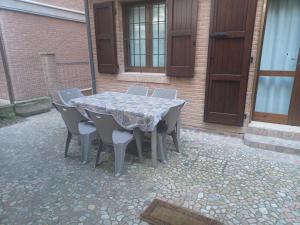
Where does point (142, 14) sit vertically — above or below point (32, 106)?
above

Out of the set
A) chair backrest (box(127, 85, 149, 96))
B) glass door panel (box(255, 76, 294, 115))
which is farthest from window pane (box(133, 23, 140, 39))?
glass door panel (box(255, 76, 294, 115))

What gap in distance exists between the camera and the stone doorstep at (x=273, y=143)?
293 cm

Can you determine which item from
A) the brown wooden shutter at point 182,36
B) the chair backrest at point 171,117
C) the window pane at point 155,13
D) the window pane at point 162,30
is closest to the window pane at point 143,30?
the window pane at point 155,13

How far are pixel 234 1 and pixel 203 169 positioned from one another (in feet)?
7.81

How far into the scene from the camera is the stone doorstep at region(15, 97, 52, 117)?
4766 mm

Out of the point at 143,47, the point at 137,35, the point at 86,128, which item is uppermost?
the point at 137,35

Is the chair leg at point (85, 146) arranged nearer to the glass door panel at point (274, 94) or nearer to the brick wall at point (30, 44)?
the glass door panel at point (274, 94)

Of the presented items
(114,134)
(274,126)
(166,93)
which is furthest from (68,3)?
(274,126)

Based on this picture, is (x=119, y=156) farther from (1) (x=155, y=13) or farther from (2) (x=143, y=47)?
(1) (x=155, y=13)

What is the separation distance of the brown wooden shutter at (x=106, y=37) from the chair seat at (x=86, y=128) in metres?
1.75

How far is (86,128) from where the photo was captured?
9.12 feet

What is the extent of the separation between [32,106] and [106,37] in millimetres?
2450

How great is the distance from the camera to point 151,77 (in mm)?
4043

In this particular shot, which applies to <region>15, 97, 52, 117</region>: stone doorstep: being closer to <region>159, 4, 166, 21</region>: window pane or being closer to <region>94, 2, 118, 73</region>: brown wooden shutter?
<region>94, 2, 118, 73</region>: brown wooden shutter
